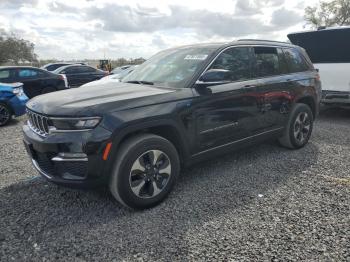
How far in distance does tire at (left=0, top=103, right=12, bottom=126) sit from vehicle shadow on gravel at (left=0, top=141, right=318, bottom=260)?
4.51 m

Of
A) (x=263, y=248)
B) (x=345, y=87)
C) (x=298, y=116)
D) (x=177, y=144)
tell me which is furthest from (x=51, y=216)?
(x=345, y=87)

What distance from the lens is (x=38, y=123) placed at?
3.43m

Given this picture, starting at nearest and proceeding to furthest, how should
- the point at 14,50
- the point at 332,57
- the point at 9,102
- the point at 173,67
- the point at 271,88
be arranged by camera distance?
the point at 173,67 → the point at 271,88 → the point at 332,57 → the point at 9,102 → the point at 14,50

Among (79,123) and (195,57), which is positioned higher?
(195,57)

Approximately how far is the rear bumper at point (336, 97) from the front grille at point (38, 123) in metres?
6.60

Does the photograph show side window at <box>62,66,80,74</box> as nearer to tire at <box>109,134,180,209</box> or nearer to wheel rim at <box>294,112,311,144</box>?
wheel rim at <box>294,112,311,144</box>

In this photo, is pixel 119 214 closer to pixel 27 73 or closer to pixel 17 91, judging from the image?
pixel 17 91

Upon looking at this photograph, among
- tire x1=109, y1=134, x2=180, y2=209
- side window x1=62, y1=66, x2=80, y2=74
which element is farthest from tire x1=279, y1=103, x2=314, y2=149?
side window x1=62, y1=66, x2=80, y2=74

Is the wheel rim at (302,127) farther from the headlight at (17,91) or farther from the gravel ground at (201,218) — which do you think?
the headlight at (17,91)

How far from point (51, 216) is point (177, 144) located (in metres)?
1.55

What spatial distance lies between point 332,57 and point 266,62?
3868 mm

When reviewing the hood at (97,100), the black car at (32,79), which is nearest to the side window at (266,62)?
the hood at (97,100)

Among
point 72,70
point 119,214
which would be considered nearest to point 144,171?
point 119,214

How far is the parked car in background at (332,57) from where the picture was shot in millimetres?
7472
